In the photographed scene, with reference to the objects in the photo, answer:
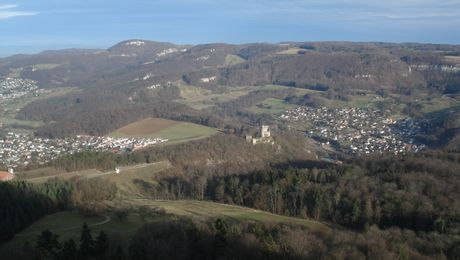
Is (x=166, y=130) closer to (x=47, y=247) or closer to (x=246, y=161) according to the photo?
(x=246, y=161)

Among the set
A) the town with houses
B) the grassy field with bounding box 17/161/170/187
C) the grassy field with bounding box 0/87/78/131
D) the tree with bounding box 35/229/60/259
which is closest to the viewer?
the tree with bounding box 35/229/60/259

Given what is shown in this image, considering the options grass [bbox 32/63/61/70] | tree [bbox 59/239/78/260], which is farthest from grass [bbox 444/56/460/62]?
tree [bbox 59/239/78/260]

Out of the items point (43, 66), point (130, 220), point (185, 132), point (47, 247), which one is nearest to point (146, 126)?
point (185, 132)

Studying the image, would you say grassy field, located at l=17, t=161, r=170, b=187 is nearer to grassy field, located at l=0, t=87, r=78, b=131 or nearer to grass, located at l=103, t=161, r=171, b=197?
grass, located at l=103, t=161, r=171, b=197

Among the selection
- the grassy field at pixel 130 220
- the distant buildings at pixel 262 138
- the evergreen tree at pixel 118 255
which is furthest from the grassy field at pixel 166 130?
the evergreen tree at pixel 118 255

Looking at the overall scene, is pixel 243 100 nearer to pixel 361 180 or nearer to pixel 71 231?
pixel 361 180

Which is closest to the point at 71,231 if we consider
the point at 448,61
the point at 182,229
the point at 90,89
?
the point at 182,229

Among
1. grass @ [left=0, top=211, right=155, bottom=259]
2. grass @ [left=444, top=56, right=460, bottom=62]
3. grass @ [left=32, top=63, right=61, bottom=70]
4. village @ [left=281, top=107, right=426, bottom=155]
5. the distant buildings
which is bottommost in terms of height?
village @ [left=281, top=107, right=426, bottom=155]

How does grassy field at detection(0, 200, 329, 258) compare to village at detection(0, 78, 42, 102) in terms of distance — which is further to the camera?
village at detection(0, 78, 42, 102)
